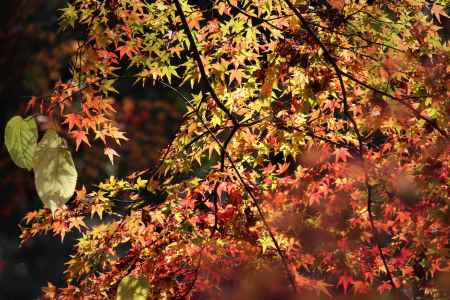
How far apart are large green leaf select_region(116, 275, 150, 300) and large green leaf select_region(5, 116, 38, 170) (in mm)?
1009

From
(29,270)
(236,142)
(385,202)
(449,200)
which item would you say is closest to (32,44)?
(29,270)

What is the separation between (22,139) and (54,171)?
0.15 meters

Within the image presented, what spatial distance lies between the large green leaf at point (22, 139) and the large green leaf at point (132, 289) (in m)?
1.01

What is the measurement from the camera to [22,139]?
146 cm

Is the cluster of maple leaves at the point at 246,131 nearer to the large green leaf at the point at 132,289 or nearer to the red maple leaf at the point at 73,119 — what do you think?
the red maple leaf at the point at 73,119

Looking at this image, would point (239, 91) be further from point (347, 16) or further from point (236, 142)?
point (347, 16)

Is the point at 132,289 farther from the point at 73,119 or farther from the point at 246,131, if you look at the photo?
the point at 246,131

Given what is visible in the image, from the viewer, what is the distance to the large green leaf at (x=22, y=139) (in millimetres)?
1444

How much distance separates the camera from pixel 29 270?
294 inches

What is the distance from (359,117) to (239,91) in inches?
44.7

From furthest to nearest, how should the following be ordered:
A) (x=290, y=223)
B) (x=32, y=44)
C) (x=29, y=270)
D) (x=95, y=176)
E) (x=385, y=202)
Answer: (x=32, y=44)
(x=95, y=176)
(x=29, y=270)
(x=385, y=202)
(x=290, y=223)

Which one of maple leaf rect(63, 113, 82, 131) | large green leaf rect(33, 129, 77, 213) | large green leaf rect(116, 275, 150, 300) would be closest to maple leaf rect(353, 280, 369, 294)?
large green leaf rect(116, 275, 150, 300)

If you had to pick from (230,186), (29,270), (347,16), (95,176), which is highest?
(347,16)

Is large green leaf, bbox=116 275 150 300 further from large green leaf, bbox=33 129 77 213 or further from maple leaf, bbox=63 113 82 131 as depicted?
maple leaf, bbox=63 113 82 131
